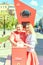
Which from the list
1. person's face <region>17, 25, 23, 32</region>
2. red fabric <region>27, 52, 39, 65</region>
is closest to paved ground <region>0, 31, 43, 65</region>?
red fabric <region>27, 52, 39, 65</region>

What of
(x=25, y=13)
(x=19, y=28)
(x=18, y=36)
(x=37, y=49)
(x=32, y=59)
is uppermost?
(x=25, y=13)

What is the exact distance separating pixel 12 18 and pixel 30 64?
2.16ft

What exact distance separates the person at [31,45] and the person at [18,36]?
0.22 feet

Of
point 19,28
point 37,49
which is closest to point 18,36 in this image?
point 19,28

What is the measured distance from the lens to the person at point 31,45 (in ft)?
5.93

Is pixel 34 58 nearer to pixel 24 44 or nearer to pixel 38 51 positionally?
pixel 38 51

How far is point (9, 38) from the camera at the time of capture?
1.84 m

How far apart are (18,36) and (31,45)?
0.68 ft

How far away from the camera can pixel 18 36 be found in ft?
6.04

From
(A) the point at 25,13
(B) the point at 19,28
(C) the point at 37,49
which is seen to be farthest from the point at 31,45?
(A) the point at 25,13

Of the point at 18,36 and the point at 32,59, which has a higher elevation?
the point at 18,36

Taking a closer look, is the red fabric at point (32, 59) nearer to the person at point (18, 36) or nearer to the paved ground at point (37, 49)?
the paved ground at point (37, 49)

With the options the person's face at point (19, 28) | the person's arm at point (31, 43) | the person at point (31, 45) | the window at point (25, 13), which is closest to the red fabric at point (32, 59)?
the person at point (31, 45)

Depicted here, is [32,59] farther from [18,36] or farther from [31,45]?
[18,36]
